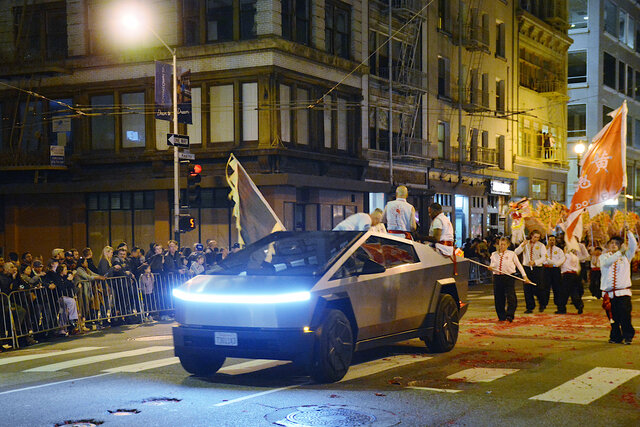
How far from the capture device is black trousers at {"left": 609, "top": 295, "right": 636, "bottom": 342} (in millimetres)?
13156

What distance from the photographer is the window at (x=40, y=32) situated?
113 ft

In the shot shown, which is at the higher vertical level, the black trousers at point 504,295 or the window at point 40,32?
the window at point 40,32

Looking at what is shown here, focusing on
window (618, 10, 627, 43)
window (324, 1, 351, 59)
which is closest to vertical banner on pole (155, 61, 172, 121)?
window (324, 1, 351, 59)

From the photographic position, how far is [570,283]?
19.2m

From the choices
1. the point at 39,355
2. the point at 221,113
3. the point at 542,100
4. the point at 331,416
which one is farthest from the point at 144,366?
the point at 542,100

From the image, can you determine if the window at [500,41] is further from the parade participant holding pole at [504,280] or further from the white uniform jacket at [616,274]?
the white uniform jacket at [616,274]

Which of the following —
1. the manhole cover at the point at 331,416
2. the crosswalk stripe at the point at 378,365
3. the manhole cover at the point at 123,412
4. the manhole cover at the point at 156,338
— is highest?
the manhole cover at the point at 331,416

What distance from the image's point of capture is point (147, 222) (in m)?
33.0

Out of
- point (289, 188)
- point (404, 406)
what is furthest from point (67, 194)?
point (404, 406)

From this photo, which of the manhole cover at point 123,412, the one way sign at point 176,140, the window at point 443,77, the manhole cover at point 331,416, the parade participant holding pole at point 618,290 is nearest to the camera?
the manhole cover at point 331,416

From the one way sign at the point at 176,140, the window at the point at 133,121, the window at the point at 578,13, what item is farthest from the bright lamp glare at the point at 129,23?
the window at the point at 578,13

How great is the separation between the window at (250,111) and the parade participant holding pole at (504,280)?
15221 mm

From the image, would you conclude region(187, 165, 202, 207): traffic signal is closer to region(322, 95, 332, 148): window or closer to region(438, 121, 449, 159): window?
region(322, 95, 332, 148): window

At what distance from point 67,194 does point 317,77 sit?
11023 millimetres
